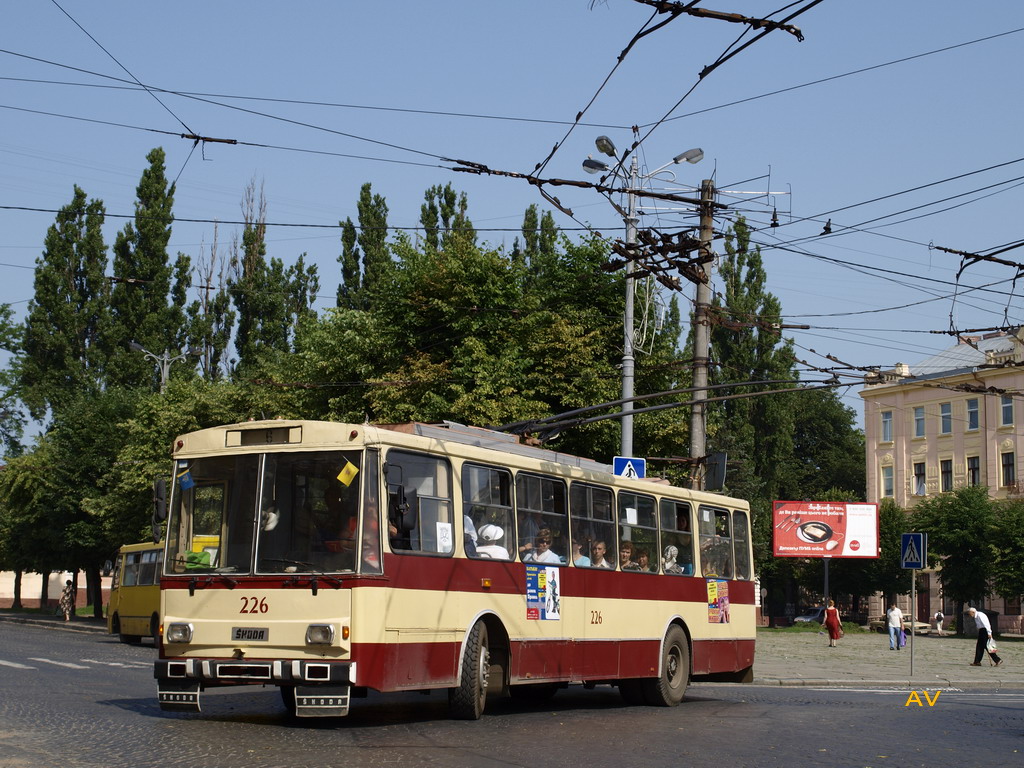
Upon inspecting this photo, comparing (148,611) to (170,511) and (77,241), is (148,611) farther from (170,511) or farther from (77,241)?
(77,241)

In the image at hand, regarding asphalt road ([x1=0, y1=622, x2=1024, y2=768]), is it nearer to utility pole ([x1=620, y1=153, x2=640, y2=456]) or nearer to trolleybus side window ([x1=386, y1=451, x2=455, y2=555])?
trolleybus side window ([x1=386, y1=451, x2=455, y2=555])

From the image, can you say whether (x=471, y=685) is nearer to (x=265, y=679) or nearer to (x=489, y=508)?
(x=489, y=508)

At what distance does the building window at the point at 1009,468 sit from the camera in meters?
76.0

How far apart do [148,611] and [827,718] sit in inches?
1001

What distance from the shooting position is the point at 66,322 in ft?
194

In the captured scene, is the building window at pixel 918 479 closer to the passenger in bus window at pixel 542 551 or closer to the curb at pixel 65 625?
the curb at pixel 65 625

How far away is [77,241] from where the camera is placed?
199 feet

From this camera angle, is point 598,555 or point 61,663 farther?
point 61,663

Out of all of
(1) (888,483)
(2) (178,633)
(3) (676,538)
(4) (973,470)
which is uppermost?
(4) (973,470)

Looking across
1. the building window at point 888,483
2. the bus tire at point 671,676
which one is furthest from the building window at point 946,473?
the bus tire at point 671,676

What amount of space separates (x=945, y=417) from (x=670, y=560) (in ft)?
220

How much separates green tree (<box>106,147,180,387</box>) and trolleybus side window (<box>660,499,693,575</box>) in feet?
142

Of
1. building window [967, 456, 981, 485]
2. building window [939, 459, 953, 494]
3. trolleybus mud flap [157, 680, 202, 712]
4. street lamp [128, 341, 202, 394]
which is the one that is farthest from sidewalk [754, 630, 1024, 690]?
building window [939, 459, 953, 494]

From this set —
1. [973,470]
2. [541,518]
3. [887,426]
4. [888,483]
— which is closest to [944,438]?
[973,470]
